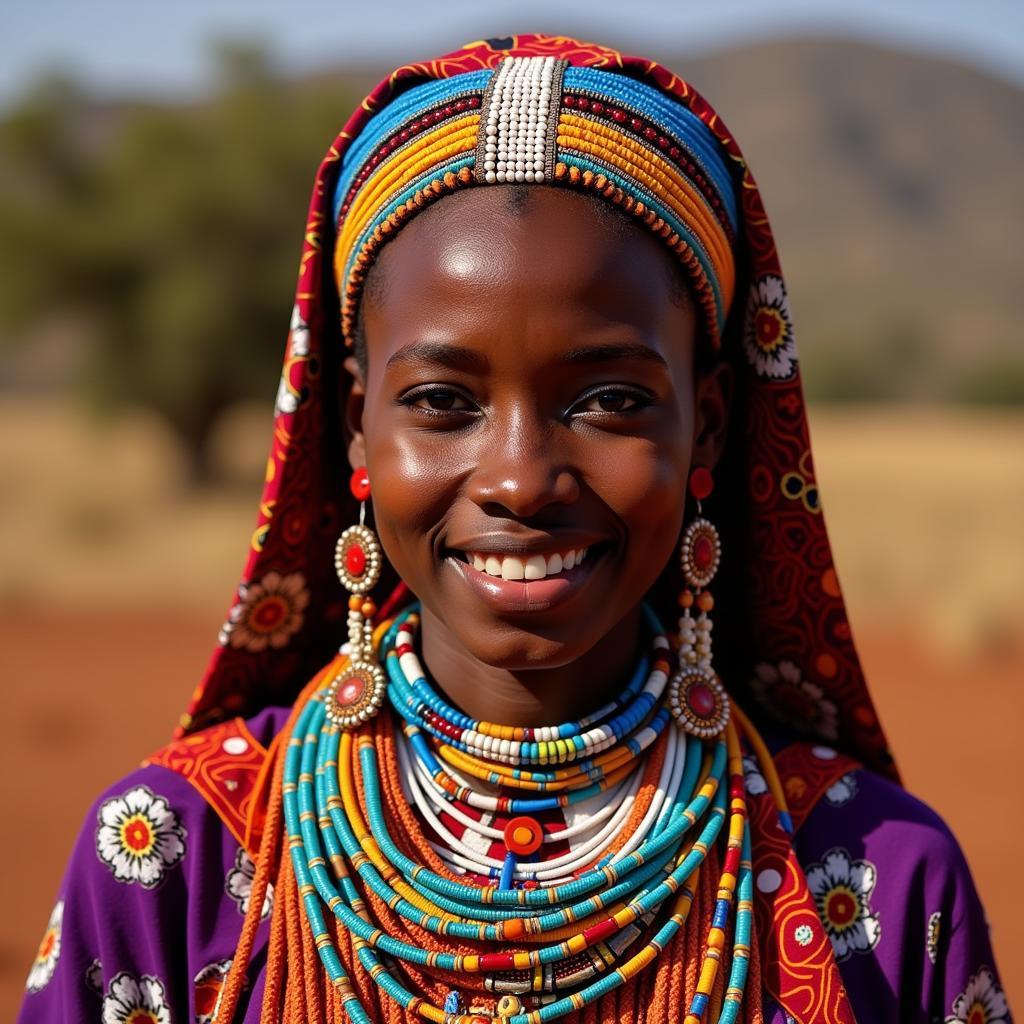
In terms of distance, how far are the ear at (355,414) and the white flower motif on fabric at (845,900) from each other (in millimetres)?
1023

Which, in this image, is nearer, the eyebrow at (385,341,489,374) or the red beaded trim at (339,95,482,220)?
the eyebrow at (385,341,489,374)

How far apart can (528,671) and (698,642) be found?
12.3 inches

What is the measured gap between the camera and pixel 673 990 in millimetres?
1835

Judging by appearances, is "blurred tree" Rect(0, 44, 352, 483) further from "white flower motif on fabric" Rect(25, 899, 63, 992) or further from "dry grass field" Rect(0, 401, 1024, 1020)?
"white flower motif on fabric" Rect(25, 899, 63, 992)

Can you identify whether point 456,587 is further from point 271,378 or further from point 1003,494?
point 271,378

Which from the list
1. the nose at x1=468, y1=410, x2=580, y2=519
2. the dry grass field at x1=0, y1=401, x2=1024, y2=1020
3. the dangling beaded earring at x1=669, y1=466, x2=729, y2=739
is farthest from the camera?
the dry grass field at x1=0, y1=401, x2=1024, y2=1020

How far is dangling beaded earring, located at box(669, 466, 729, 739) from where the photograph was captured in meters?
2.04

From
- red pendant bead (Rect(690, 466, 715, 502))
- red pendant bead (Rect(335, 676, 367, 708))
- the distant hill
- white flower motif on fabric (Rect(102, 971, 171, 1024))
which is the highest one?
the distant hill

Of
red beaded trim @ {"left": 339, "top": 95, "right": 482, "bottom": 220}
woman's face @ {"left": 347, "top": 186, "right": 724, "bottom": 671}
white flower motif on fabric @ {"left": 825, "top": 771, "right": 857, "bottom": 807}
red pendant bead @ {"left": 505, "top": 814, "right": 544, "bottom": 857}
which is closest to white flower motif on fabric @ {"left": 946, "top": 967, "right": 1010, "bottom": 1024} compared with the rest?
white flower motif on fabric @ {"left": 825, "top": 771, "right": 857, "bottom": 807}

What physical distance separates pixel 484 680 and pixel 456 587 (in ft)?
0.90

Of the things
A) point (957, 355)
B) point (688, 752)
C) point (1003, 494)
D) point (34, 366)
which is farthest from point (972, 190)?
point (688, 752)

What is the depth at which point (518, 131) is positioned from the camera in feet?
5.95

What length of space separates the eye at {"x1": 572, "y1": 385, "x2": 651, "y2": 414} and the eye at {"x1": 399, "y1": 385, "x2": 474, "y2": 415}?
0.17 metres

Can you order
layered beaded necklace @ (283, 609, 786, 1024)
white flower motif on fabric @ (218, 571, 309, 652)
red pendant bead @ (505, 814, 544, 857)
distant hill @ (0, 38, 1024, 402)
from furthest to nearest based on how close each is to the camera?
distant hill @ (0, 38, 1024, 402)
white flower motif on fabric @ (218, 571, 309, 652)
red pendant bead @ (505, 814, 544, 857)
layered beaded necklace @ (283, 609, 786, 1024)
